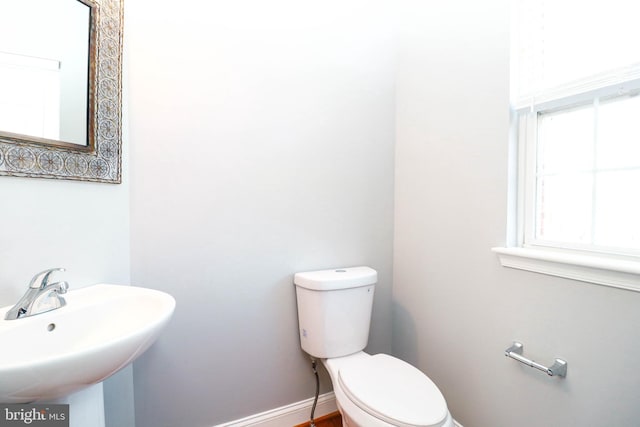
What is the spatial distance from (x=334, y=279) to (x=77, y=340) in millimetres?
901

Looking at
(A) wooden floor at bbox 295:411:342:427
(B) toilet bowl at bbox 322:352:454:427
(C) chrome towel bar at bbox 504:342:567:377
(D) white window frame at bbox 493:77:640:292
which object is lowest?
(A) wooden floor at bbox 295:411:342:427

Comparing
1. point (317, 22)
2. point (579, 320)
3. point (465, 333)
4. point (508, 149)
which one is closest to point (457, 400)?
point (465, 333)

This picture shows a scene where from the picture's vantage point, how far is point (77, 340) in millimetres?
800

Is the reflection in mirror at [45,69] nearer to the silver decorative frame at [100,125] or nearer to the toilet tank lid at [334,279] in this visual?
→ the silver decorative frame at [100,125]

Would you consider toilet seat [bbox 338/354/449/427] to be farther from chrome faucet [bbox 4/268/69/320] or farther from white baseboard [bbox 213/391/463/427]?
chrome faucet [bbox 4/268/69/320]

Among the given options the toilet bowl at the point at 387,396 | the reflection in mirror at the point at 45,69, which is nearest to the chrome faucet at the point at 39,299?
the reflection in mirror at the point at 45,69

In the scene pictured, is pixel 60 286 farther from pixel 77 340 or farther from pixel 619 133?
pixel 619 133

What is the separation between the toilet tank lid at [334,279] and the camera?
1.26 m

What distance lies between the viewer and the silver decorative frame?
2.84ft

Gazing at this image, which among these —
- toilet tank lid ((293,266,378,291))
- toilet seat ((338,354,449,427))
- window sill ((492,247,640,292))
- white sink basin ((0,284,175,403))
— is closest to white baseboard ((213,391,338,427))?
toilet seat ((338,354,449,427))

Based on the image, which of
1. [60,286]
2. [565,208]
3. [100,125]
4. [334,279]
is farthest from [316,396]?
[100,125]

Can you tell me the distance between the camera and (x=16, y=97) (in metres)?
0.81

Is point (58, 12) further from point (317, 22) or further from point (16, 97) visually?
point (317, 22)

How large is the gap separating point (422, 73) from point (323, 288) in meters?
1.21
